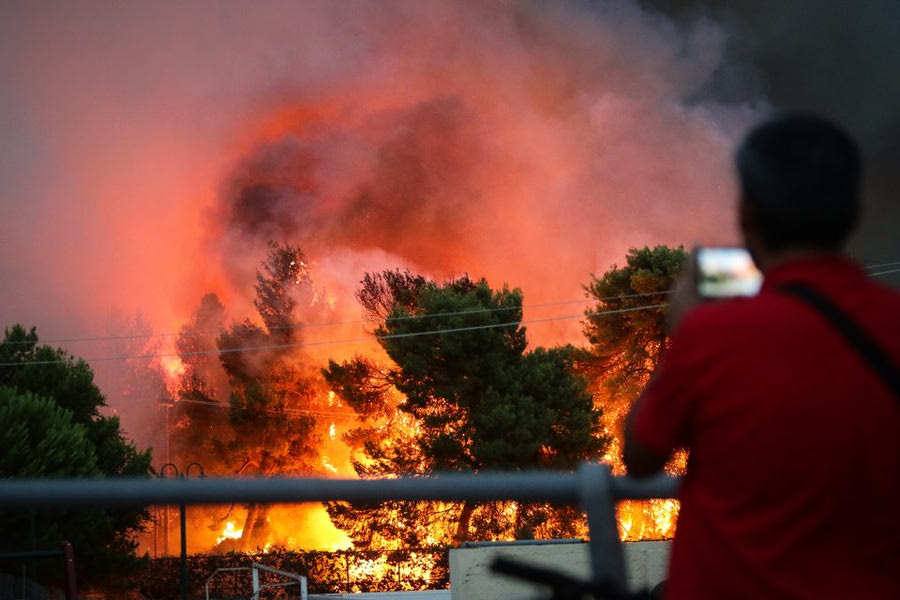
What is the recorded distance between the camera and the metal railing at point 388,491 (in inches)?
60.3

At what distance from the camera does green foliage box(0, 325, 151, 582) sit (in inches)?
961

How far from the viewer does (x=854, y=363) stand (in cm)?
123

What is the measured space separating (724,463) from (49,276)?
193ft

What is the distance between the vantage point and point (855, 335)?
1.24 m

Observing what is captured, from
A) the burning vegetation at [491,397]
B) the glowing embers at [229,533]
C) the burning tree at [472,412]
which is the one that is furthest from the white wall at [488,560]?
the glowing embers at [229,533]

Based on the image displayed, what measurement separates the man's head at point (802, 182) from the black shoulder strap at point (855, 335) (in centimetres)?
9

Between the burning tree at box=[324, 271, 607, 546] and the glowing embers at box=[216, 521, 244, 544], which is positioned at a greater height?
the burning tree at box=[324, 271, 607, 546]

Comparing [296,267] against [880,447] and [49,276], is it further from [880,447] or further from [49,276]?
[880,447]

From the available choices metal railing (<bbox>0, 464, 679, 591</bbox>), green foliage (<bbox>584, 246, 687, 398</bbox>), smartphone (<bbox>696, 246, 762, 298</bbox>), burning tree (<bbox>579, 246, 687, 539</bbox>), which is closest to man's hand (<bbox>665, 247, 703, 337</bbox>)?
smartphone (<bbox>696, 246, 762, 298</bbox>)

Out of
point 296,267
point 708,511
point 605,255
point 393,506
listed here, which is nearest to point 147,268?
point 296,267

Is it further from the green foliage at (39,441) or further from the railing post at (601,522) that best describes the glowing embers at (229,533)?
the railing post at (601,522)

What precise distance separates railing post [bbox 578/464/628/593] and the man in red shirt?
20 cm

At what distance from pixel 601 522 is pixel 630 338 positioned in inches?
1299

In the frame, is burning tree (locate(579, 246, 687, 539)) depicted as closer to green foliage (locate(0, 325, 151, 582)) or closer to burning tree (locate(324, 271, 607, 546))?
burning tree (locate(324, 271, 607, 546))
